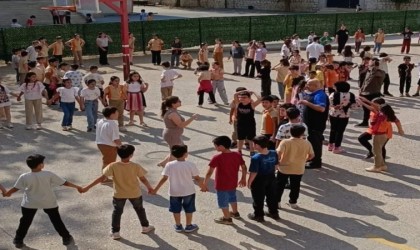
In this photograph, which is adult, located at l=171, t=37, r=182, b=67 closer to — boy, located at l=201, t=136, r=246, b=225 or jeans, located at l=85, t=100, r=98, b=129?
jeans, located at l=85, t=100, r=98, b=129

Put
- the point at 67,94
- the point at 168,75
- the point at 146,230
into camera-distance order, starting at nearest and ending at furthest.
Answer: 1. the point at 146,230
2. the point at 67,94
3. the point at 168,75

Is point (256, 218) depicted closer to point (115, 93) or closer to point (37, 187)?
point (37, 187)

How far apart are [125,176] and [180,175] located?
2.29 ft

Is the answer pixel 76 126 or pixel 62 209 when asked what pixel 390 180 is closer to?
pixel 62 209

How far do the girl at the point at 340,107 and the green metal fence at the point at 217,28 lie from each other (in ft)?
57.7

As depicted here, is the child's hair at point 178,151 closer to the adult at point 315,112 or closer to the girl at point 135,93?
the adult at point 315,112

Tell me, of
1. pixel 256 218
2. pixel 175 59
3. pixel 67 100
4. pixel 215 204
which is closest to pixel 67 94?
pixel 67 100

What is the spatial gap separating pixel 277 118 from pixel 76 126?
582 cm

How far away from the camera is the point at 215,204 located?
8.33 meters

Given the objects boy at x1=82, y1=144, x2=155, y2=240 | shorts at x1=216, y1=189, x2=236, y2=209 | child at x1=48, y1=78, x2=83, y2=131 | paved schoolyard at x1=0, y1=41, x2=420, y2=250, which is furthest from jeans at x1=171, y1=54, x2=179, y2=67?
boy at x1=82, y1=144, x2=155, y2=240

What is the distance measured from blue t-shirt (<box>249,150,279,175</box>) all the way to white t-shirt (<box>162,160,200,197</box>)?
817 mm

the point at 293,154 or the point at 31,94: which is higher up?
the point at 31,94

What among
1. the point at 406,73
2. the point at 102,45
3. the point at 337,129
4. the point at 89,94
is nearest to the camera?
the point at 337,129


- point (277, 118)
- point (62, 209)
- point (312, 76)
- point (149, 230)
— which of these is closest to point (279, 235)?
point (149, 230)
